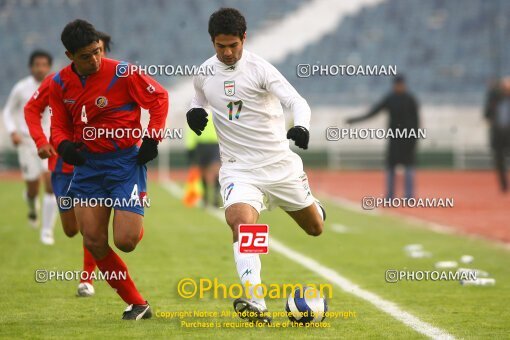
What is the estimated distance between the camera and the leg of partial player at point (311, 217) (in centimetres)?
757

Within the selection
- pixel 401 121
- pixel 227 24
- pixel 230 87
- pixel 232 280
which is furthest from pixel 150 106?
pixel 401 121

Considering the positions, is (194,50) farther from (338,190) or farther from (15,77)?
(338,190)

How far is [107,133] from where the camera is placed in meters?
7.16

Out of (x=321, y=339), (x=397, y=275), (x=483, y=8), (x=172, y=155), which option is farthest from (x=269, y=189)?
(x=483, y=8)

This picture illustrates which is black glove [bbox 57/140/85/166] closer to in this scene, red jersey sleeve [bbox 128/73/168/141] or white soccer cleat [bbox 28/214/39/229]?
red jersey sleeve [bbox 128/73/168/141]

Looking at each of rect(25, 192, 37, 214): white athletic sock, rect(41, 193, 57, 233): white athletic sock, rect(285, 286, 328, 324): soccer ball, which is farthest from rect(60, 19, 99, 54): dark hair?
rect(25, 192, 37, 214): white athletic sock

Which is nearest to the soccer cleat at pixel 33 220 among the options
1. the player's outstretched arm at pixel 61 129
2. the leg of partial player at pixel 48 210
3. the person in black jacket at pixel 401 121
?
the leg of partial player at pixel 48 210

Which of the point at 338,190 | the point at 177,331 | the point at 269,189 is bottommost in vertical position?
→ the point at 177,331

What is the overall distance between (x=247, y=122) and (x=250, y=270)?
3.54 ft

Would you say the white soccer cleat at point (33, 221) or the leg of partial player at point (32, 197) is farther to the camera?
the white soccer cleat at point (33, 221)

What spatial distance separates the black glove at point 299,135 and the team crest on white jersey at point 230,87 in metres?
0.63

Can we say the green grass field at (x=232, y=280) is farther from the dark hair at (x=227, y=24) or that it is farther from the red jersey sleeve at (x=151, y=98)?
the dark hair at (x=227, y=24)

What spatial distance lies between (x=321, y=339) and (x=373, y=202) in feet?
13.6

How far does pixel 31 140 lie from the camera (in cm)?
1338
